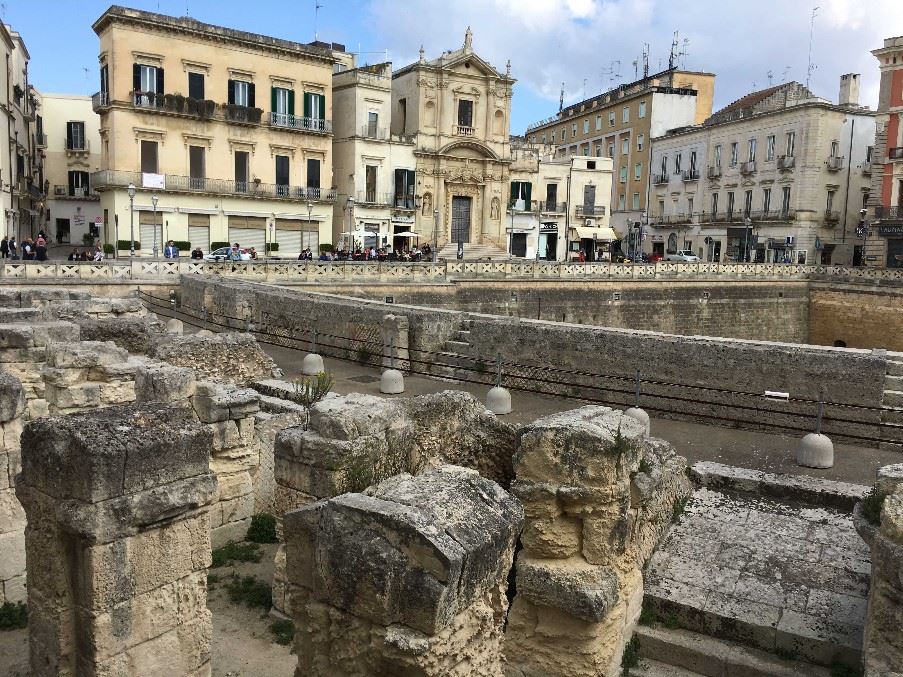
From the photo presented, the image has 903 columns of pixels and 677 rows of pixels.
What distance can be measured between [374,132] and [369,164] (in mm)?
1886

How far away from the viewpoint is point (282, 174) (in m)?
40.8

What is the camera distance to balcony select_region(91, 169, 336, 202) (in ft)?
117

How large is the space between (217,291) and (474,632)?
1785 cm

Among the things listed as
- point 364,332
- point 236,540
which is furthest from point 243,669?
point 364,332

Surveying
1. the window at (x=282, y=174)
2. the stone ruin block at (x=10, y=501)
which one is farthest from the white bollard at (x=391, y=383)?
the window at (x=282, y=174)

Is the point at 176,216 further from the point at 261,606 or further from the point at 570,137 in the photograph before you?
the point at 570,137

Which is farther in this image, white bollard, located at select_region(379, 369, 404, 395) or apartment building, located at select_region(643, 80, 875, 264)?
apartment building, located at select_region(643, 80, 875, 264)

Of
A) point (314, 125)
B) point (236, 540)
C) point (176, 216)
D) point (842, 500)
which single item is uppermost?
point (314, 125)

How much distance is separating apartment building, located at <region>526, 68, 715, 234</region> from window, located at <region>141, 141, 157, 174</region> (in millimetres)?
34334

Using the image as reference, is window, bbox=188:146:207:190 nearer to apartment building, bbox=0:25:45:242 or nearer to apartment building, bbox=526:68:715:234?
apartment building, bbox=0:25:45:242

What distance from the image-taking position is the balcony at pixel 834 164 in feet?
146

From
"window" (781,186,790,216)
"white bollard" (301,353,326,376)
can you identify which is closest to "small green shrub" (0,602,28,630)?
"white bollard" (301,353,326,376)

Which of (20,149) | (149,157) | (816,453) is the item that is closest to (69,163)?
(20,149)

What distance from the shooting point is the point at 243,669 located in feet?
17.7
